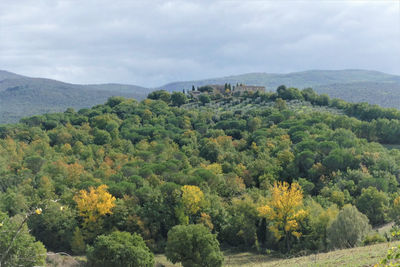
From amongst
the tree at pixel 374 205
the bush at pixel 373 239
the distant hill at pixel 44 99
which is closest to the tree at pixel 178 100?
the tree at pixel 374 205

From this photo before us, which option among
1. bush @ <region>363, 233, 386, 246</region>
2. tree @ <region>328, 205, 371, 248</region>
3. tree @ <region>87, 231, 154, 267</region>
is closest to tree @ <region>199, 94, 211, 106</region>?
tree @ <region>87, 231, 154, 267</region>

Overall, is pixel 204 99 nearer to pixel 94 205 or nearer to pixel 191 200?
pixel 191 200

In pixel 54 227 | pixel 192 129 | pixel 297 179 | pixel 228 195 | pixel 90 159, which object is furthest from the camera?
pixel 192 129

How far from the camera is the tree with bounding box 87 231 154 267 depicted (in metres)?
31.0

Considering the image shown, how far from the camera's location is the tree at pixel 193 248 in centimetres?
3091

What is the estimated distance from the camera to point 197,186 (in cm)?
4412

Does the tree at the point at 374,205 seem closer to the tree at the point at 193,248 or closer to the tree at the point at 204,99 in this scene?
the tree at the point at 193,248

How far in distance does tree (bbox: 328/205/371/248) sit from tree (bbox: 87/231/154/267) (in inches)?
552

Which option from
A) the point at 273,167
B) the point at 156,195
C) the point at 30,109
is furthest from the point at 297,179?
the point at 30,109

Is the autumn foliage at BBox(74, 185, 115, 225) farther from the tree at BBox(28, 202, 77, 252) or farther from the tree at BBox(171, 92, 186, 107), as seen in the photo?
the tree at BBox(171, 92, 186, 107)

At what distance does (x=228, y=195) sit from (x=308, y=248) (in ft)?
45.3

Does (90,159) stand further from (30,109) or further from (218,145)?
(30,109)

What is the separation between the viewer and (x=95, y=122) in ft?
252

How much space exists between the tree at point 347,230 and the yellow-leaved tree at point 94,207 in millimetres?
20047
